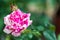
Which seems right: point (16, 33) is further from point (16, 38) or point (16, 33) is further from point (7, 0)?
point (7, 0)

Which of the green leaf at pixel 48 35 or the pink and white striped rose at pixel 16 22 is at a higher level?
the pink and white striped rose at pixel 16 22

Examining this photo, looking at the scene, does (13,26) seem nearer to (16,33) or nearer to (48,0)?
(16,33)

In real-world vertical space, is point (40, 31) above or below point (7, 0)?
below

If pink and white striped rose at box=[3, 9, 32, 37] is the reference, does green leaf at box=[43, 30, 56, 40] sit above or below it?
below

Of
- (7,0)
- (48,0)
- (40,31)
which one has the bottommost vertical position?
(48,0)

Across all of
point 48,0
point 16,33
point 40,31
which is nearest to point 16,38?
point 16,33

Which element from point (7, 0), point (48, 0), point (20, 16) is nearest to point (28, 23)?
point (20, 16)

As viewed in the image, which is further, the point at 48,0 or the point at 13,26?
the point at 48,0
